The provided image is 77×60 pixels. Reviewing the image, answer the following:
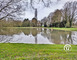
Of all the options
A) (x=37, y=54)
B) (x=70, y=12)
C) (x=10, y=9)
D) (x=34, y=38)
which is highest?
(x=70, y=12)

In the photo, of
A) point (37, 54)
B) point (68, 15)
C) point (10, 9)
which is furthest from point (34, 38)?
point (68, 15)

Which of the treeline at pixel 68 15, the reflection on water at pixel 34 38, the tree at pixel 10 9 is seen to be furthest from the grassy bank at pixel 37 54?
the treeline at pixel 68 15

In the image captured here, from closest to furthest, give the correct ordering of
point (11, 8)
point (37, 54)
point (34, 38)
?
point (37, 54), point (11, 8), point (34, 38)

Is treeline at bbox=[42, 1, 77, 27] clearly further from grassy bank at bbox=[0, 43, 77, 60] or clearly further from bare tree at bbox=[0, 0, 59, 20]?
grassy bank at bbox=[0, 43, 77, 60]

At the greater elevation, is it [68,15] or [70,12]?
[70,12]

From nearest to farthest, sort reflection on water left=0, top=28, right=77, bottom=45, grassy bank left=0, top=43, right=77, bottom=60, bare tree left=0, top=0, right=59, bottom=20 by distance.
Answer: grassy bank left=0, top=43, right=77, bottom=60
bare tree left=0, top=0, right=59, bottom=20
reflection on water left=0, top=28, right=77, bottom=45

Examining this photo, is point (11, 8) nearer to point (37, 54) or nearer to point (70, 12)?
point (37, 54)

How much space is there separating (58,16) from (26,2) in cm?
2892

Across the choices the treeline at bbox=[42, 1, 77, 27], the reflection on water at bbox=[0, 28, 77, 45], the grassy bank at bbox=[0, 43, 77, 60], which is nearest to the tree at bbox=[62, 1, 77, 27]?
the treeline at bbox=[42, 1, 77, 27]

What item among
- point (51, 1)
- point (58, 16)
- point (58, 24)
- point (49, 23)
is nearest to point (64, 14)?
point (58, 16)

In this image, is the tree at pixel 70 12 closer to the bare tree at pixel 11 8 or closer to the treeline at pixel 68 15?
the treeline at pixel 68 15

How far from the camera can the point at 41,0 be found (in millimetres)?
4066

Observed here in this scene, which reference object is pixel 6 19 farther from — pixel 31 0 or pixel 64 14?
pixel 64 14

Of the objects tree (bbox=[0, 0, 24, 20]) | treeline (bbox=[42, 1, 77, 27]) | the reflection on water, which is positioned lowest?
the reflection on water
